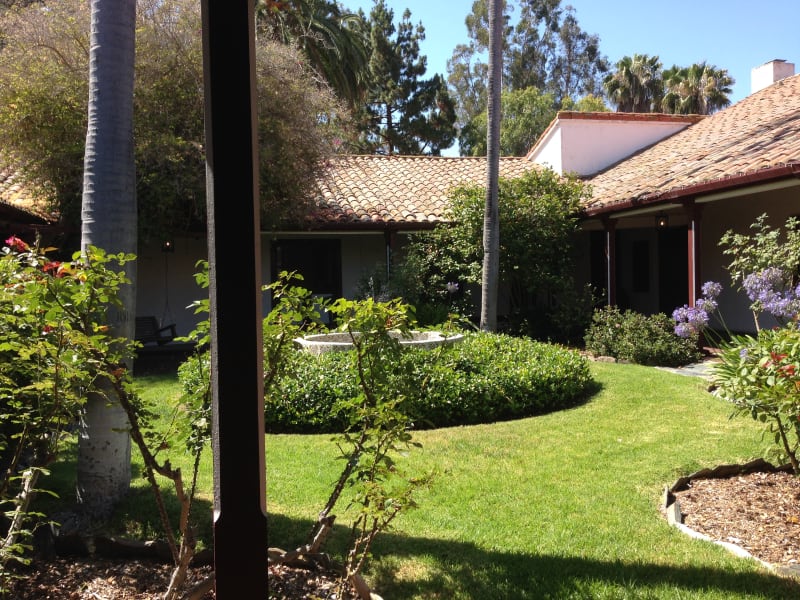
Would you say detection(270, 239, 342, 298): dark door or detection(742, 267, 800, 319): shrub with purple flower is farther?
detection(270, 239, 342, 298): dark door

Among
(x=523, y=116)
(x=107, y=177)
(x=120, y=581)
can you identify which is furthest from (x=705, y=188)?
(x=523, y=116)

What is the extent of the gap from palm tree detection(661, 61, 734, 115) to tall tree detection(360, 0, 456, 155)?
1195cm

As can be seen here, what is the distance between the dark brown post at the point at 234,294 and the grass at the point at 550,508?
4.92 feet

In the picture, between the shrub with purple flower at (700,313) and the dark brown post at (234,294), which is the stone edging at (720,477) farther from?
the dark brown post at (234,294)

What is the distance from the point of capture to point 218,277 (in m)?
2.05

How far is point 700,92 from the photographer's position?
3472cm

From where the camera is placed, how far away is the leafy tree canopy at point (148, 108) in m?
10.7

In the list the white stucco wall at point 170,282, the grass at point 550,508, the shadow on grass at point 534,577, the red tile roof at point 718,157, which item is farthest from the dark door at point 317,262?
the shadow on grass at point 534,577

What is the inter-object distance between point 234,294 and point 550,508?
10.4ft

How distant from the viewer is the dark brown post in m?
2.03

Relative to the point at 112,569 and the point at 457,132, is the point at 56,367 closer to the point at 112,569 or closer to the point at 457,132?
the point at 112,569

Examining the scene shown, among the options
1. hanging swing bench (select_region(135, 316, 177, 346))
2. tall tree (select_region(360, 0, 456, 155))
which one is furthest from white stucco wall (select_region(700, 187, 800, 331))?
tall tree (select_region(360, 0, 456, 155))

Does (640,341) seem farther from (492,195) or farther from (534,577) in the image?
(534,577)

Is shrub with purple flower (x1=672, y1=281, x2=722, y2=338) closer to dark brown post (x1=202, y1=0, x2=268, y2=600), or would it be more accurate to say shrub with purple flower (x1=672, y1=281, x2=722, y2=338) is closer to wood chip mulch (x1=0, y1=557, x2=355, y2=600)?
wood chip mulch (x1=0, y1=557, x2=355, y2=600)
